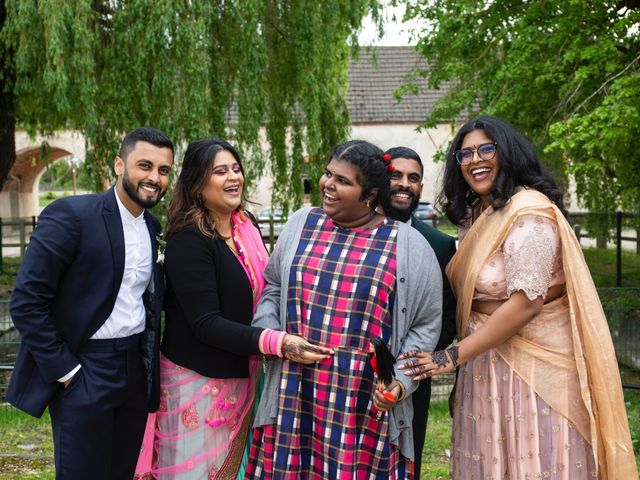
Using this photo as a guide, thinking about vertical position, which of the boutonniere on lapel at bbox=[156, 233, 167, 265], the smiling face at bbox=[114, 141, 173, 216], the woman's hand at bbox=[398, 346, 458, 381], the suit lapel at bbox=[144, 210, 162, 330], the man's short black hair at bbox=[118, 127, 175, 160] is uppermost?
the man's short black hair at bbox=[118, 127, 175, 160]

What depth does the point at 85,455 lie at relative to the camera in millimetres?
2875

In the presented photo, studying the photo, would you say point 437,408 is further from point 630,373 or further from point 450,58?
point 450,58

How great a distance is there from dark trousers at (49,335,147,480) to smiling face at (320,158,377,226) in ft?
3.30

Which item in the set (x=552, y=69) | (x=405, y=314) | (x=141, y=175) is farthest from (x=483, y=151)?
(x=552, y=69)

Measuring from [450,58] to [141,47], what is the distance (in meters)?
4.79

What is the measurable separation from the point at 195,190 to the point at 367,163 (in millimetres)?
783

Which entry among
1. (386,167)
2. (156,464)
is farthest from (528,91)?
(156,464)

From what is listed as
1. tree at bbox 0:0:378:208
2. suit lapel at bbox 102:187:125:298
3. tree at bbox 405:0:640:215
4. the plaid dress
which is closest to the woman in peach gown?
the plaid dress

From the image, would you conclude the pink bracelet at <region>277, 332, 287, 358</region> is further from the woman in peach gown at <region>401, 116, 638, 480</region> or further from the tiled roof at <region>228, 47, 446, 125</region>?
the tiled roof at <region>228, 47, 446, 125</region>

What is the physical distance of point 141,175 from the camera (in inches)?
119

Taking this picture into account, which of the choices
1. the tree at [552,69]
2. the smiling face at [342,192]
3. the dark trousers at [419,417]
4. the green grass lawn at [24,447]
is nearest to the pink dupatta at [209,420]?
the smiling face at [342,192]

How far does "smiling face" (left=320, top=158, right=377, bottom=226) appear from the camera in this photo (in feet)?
9.44

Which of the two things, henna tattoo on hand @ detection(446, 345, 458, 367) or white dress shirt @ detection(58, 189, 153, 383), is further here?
white dress shirt @ detection(58, 189, 153, 383)

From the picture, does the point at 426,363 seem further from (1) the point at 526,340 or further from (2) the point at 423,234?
(2) the point at 423,234
